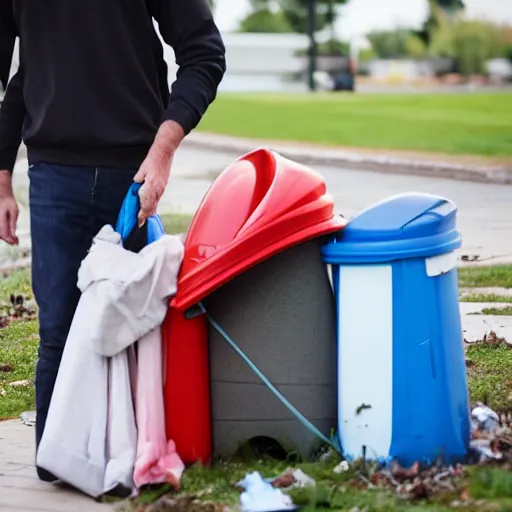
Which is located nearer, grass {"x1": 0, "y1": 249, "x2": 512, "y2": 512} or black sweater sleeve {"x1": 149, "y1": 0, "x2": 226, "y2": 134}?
grass {"x1": 0, "y1": 249, "x2": 512, "y2": 512}

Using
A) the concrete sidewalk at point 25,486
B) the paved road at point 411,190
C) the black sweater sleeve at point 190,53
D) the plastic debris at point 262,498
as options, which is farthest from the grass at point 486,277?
the plastic debris at point 262,498

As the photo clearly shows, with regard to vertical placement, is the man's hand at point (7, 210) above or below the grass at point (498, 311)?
above

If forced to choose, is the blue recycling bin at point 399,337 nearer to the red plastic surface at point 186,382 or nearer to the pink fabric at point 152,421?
the red plastic surface at point 186,382

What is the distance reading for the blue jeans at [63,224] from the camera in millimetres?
4098

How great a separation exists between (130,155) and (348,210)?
8929 mm

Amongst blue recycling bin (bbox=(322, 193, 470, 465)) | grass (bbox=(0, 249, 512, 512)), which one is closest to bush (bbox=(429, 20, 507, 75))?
grass (bbox=(0, 249, 512, 512))

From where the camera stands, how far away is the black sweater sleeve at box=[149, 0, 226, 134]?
13.3 feet

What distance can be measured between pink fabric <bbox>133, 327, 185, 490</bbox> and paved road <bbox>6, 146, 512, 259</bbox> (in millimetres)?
5836

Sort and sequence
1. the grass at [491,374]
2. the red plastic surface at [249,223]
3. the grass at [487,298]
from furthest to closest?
the grass at [487,298], the grass at [491,374], the red plastic surface at [249,223]

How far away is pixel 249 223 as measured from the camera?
13.0ft

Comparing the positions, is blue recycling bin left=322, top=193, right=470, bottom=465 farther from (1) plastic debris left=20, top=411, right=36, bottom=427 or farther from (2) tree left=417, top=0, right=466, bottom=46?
(2) tree left=417, top=0, right=466, bottom=46

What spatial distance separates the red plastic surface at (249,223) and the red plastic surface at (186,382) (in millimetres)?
113

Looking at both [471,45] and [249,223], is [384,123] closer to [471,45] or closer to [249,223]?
[249,223]

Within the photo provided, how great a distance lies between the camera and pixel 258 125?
30.2 m
